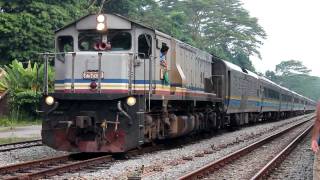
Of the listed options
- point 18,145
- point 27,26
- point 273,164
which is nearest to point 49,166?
point 273,164

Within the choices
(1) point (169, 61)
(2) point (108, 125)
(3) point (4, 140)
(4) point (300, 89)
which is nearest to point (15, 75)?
(3) point (4, 140)

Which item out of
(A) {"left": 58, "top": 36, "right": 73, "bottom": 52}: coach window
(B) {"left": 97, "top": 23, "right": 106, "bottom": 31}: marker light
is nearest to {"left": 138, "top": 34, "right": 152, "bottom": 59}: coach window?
(B) {"left": 97, "top": 23, "right": 106, "bottom": 31}: marker light

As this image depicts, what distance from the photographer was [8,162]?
11.6m

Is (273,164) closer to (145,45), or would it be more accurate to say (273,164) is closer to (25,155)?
(145,45)

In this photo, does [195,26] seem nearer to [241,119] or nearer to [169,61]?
[241,119]

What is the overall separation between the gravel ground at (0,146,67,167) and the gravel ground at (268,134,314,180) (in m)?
5.49

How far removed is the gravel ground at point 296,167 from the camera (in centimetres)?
1020

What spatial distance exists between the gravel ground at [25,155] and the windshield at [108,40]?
2.80m

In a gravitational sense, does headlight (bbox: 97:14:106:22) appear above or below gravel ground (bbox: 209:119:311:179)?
above

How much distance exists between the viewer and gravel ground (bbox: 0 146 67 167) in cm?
1189

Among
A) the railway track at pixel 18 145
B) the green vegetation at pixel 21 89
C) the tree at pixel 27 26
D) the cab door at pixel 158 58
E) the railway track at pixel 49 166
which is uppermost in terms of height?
the tree at pixel 27 26

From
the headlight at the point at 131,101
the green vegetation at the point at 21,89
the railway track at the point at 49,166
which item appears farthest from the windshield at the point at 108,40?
the green vegetation at the point at 21,89

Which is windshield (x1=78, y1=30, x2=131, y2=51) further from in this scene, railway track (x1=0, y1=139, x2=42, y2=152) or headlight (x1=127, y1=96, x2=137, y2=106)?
railway track (x1=0, y1=139, x2=42, y2=152)

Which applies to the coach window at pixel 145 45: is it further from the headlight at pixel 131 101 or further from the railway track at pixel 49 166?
the railway track at pixel 49 166
